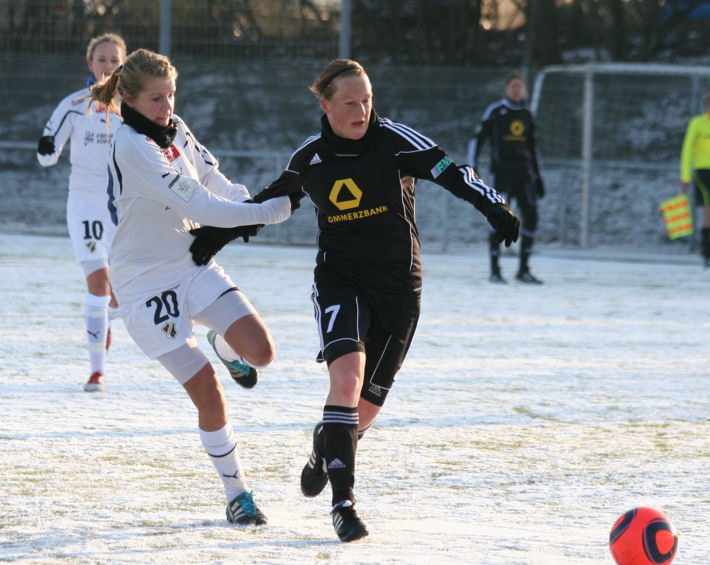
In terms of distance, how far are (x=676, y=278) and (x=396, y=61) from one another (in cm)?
761

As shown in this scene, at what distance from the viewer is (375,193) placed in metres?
4.06

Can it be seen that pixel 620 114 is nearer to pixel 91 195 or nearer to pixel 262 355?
pixel 91 195

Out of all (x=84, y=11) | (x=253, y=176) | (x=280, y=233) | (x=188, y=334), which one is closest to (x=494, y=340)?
(x=188, y=334)

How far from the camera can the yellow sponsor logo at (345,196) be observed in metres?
4.04

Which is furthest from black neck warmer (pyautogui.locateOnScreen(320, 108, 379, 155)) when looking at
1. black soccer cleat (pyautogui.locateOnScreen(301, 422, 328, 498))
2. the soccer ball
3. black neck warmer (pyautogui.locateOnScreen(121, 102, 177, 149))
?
the soccer ball

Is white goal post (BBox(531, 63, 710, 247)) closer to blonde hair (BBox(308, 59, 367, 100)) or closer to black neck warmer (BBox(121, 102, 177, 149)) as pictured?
blonde hair (BBox(308, 59, 367, 100))

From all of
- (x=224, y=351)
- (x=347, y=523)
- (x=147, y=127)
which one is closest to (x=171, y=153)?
(x=147, y=127)

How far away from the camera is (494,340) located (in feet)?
27.3

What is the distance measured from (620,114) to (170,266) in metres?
17.1

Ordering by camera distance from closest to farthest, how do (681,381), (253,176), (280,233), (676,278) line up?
1. (681,381)
2. (676,278)
3. (280,233)
4. (253,176)

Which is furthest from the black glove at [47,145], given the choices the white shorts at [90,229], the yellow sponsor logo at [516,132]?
the yellow sponsor logo at [516,132]

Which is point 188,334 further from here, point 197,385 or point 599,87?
point 599,87

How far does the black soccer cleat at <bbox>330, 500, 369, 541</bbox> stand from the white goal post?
1407 cm

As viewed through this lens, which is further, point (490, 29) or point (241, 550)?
point (490, 29)
